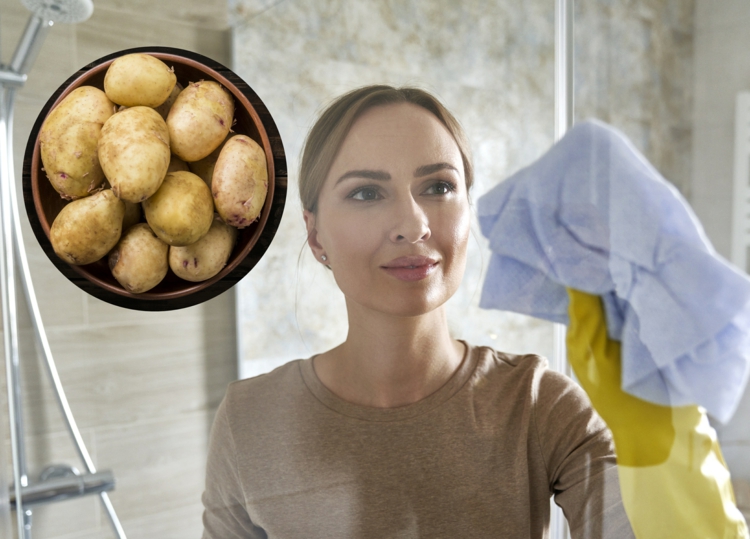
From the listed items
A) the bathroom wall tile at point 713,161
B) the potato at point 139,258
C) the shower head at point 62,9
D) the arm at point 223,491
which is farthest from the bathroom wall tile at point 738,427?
the shower head at point 62,9

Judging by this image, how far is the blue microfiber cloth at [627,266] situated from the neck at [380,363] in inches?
4.1

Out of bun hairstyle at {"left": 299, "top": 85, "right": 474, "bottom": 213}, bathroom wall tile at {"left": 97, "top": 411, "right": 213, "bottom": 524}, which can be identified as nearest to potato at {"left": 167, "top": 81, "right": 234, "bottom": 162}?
bun hairstyle at {"left": 299, "top": 85, "right": 474, "bottom": 213}

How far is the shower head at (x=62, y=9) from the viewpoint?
652 mm

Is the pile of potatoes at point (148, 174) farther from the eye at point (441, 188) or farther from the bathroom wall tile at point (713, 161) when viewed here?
the bathroom wall tile at point (713, 161)

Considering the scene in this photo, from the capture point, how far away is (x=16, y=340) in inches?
26.7

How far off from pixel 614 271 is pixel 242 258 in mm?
431

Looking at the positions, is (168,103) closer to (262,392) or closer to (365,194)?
(365,194)

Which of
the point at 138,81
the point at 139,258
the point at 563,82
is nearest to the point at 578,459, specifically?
the point at 563,82

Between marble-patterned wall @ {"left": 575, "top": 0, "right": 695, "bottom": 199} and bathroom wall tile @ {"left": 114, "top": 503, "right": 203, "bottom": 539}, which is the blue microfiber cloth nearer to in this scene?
marble-patterned wall @ {"left": 575, "top": 0, "right": 695, "bottom": 199}

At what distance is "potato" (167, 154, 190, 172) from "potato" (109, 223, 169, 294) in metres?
0.07

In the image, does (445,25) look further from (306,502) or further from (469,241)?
(306,502)

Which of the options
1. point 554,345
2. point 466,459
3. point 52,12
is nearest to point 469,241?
point 554,345

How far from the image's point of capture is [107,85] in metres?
0.66

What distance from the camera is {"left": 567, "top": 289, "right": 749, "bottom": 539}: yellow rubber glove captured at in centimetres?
65
